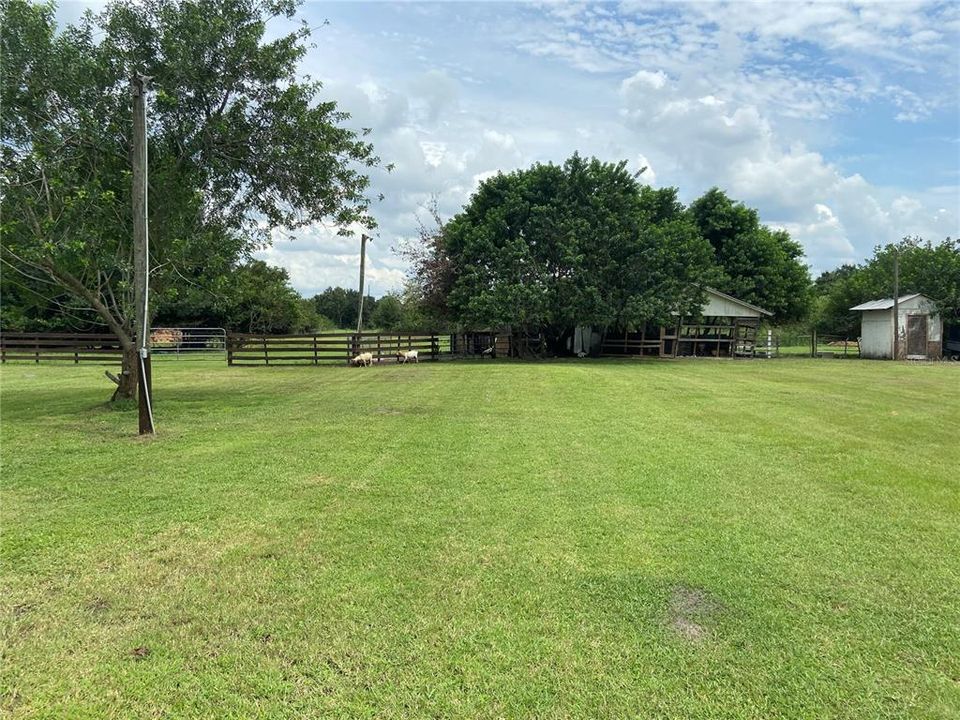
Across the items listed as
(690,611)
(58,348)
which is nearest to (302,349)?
(58,348)

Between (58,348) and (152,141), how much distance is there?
53.1ft

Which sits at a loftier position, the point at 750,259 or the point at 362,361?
the point at 750,259

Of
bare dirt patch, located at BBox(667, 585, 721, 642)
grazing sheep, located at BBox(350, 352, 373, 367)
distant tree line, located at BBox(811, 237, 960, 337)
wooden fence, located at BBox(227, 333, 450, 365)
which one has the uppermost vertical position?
distant tree line, located at BBox(811, 237, 960, 337)

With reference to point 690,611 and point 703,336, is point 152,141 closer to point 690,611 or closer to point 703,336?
point 690,611

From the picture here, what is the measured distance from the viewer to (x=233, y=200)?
12.0 m

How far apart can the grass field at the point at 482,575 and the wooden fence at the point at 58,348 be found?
17.2 m

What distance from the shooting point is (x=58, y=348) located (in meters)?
22.6

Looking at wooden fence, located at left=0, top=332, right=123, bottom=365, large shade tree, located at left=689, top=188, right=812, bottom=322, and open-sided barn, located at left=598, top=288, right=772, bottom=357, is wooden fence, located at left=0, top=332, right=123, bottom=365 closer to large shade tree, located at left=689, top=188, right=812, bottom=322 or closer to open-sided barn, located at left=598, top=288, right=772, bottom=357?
open-sided barn, located at left=598, top=288, right=772, bottom=357

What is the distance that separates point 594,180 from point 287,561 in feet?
73.0

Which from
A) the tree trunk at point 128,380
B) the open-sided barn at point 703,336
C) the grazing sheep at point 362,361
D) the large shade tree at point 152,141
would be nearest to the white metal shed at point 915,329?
the open-sided barn at point 703,336

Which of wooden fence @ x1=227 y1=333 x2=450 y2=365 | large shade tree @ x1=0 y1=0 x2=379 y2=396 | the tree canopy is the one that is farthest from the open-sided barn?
large shade tree @ x1=0 y1=0 x2=379 y2=396

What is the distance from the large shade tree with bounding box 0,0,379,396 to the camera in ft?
29.6

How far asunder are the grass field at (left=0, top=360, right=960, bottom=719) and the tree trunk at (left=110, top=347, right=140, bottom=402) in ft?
8.31

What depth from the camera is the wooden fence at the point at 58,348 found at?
880 inches
